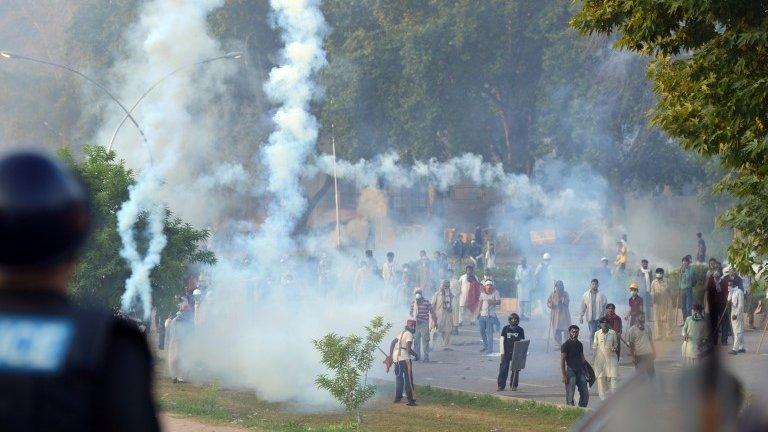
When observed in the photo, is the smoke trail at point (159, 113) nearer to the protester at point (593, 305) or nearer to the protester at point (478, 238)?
the protester at point (593, 305)

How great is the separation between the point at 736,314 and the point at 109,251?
10.3 meters

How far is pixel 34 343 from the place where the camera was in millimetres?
1956

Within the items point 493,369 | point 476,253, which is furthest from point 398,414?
point 476,253

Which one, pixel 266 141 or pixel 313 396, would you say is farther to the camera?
pixel 266 141

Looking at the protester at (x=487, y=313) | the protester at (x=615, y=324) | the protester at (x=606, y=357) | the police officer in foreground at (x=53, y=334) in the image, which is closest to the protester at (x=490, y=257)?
the protester at (x=487, y=313)

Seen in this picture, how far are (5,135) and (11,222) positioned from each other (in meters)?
60.1

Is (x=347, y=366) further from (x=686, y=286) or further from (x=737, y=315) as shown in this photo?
(x=686, y=286)

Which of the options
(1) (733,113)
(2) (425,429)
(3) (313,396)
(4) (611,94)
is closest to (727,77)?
(1) (733,113)

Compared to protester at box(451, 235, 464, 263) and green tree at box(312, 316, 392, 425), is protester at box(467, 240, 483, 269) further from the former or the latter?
green tree at box(312, 316, 392, 425)

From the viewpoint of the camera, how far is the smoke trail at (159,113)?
1866 cm

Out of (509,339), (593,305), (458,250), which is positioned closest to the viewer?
(509,339)

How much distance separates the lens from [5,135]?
58.9 meters

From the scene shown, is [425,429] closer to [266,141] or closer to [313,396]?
[313,396]

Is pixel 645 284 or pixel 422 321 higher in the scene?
pixel 645 284
